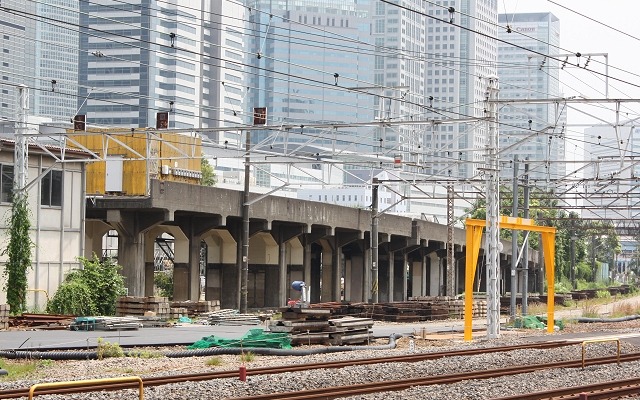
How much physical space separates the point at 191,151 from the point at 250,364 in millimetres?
33072

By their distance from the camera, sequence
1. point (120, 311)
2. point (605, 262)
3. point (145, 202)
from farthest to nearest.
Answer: point (605, 262)
point (145, 202)
point (120, 311)

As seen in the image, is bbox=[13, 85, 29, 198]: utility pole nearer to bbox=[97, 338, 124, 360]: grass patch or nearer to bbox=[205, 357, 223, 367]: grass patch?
bbox=[97, 338, 124, 360]: grass patch

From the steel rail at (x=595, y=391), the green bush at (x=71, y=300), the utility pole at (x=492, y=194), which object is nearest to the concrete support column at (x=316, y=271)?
the green bush at (x=71, y=300)

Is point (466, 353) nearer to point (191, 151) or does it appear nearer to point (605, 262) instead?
point (191, 151)

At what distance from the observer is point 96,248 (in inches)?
1969

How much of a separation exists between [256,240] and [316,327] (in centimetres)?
2994

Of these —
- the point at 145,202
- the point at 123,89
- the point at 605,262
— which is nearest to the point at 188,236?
the point at 145,202

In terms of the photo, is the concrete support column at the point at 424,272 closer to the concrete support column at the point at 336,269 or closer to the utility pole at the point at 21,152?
the concrete support column at the point at 336,269

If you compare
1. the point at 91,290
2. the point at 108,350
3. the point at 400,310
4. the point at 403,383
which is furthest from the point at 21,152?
the point at 403,383

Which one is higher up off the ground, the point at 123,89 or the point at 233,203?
the point at 123,89

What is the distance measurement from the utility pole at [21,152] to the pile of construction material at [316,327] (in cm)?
1176

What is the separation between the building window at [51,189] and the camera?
3972cm

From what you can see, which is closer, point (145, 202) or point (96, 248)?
point (145, 202)

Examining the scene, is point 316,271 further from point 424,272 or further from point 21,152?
point 21,152
